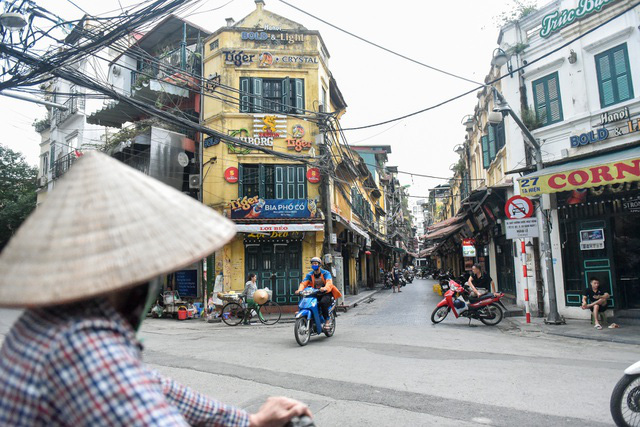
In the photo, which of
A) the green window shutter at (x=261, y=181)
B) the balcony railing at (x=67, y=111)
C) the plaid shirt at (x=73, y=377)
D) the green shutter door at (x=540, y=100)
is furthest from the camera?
the balcony railing at (x=67, y=111)

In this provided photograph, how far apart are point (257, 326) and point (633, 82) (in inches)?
464

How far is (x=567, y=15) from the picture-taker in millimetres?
12250

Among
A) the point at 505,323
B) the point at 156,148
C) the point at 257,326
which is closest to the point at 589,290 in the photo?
the point at 505,323

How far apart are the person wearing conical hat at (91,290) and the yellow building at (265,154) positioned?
15.7 m

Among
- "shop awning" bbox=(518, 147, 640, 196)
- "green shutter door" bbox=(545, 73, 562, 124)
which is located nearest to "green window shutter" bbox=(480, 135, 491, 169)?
"green shutter door" bbox=(545, 73, 562, 124)

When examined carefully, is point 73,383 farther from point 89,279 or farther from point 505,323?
point 505,323

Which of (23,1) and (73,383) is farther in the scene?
(23,1)

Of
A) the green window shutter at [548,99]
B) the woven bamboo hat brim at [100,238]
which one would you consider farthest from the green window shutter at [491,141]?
the woven bamboo hat brim at [100,238]

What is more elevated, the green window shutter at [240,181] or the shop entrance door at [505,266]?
the green window shutter at [240,181]

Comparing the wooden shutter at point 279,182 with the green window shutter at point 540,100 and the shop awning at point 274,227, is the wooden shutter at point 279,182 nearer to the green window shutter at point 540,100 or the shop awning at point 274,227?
the shop awning at point 274,227

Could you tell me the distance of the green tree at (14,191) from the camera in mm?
27141

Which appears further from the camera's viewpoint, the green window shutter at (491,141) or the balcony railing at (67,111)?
the balcony railing at (67,111)

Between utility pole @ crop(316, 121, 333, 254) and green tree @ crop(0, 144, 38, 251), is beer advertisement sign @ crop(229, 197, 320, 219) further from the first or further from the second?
green tree @ crop(0, 144, 38, 251)

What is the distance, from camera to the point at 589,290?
11.1m
